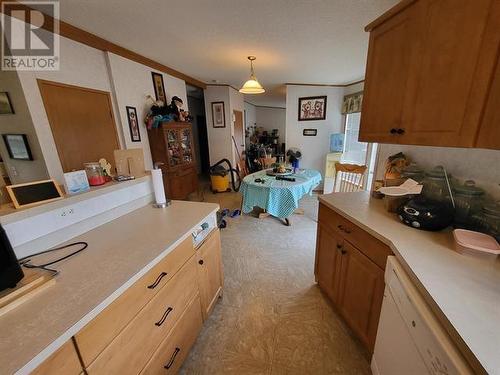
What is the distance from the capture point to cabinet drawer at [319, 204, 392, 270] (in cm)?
108

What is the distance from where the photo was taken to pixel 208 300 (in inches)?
59.0

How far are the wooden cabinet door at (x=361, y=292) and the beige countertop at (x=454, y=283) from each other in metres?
0.22

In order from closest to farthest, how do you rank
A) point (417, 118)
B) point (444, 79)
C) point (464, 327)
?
point (464, 327) → point (444, 79) → point (417, 118)

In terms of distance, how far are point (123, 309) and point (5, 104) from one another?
8.54 ft

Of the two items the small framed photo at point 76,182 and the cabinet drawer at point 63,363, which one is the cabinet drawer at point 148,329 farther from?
the small framed photo at point 76,182

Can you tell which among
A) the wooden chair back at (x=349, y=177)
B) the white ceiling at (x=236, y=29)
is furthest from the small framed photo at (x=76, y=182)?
the wooden chair back at (x=349, y=177)

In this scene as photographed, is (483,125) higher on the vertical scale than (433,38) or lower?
lower

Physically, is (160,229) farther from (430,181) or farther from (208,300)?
(430,181)

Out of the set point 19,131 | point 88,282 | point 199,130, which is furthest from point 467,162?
point 199,130

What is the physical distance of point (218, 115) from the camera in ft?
16.1

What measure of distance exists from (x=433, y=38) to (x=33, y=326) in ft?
6.65

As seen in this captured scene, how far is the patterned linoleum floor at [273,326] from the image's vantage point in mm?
1294

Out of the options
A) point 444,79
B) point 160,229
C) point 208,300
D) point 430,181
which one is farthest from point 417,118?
point 208,300

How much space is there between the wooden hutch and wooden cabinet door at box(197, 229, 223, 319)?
2.08 metres
